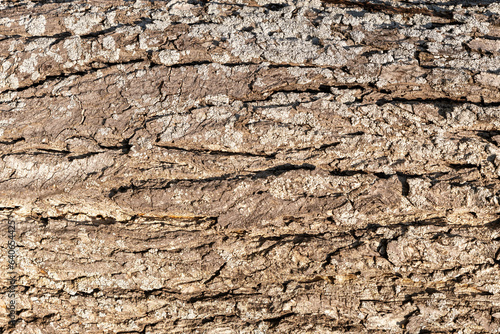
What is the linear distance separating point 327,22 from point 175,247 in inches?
104

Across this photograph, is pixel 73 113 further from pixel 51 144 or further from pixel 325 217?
pixel 325 217

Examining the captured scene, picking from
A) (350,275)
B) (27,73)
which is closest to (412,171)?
(350,275)

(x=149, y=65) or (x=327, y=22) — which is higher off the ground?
(x=327, y=22)

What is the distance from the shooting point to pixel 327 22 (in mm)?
3729

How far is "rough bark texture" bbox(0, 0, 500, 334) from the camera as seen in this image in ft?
10.3

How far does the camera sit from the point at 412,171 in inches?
127

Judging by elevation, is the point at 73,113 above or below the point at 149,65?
below

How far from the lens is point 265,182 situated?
3.22 metres

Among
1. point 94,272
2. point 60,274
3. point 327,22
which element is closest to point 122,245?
point 94,272

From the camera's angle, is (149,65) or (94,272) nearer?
(94,272)

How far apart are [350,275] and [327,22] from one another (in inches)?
96.4

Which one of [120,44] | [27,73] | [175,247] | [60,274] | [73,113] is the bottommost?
[60,274]

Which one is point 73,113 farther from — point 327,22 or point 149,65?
point 327,22

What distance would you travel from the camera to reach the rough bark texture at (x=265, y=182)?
10.3 feet
